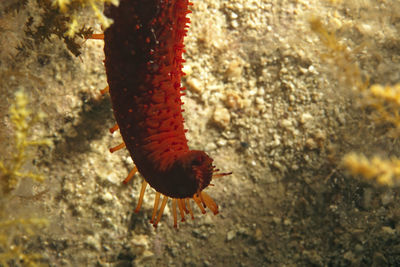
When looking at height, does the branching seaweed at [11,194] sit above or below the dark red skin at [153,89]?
below

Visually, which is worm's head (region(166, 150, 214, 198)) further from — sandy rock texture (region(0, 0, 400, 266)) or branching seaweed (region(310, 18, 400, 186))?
branching seaweed (region(310, 18, 400, 186))

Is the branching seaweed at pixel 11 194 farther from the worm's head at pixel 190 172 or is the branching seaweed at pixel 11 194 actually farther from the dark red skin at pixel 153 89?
the worm's head at pixel 190 172

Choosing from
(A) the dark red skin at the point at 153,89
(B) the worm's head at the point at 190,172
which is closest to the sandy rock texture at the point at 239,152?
(A) the dark red skin at the point at 153,89

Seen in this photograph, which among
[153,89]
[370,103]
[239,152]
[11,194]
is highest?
[153,89]

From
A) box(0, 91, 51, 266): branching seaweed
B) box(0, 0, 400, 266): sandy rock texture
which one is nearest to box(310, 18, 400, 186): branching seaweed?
box(0, 0, 400, 266): sandy rock texture

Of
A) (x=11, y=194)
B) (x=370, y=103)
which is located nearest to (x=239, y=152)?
(x=370, y=103)

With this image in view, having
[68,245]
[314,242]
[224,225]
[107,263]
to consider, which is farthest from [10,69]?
[314,242]

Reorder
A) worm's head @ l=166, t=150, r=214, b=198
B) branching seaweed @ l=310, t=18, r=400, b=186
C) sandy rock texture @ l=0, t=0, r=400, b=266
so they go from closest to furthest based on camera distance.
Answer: worm's head @ l=166, t=150, r=214, b=198 → branching seaweed @ l=310, t=18, r=400, b=186 → sandy rock texture @ l=0, t=0, r=400, b=266

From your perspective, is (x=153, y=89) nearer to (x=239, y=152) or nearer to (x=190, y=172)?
Answer: (x=190, y=172)

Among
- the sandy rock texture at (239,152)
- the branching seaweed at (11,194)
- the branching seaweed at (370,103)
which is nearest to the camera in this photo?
the branching seaweed at (11,194)
